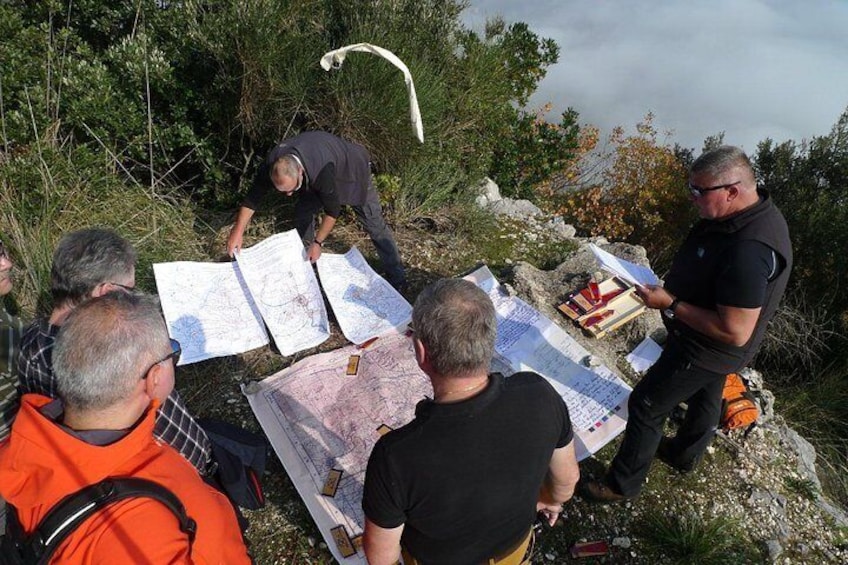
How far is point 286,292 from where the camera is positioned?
3.50 meters

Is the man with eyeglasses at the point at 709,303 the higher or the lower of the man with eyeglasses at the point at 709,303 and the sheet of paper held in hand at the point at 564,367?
the higher

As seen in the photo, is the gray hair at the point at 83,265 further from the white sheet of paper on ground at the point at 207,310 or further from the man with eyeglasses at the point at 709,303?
the man with eyeglasses at the point at 709,303

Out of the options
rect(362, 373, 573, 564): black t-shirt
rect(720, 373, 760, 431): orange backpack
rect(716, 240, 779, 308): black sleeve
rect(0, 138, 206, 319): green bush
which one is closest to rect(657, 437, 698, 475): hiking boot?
rect(720, 373, 760, 431): orange backpack

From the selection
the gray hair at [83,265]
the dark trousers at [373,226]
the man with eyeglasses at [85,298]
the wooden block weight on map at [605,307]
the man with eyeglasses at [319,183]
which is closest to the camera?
the man with eyeglasses at [85,298]

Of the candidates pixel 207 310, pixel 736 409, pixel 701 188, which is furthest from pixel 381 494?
pixel 736 409

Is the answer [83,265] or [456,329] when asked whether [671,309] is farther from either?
[83,265]

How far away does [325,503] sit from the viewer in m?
2.51

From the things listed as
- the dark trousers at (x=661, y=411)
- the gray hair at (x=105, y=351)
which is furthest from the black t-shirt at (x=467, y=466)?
the dark trousers at (x=661, y=411)

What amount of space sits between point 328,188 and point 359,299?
0.81m

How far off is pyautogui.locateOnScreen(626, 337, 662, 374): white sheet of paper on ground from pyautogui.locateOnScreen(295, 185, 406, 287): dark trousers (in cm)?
183

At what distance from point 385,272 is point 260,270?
1.14 metres

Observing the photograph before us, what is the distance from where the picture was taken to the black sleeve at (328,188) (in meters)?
3.42

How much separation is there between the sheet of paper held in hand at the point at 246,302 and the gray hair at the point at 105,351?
1.70 meters

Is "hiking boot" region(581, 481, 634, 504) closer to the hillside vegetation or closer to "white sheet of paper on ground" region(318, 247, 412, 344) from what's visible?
"white sheet of paper on ground" region(318, 247, 412, 344)
